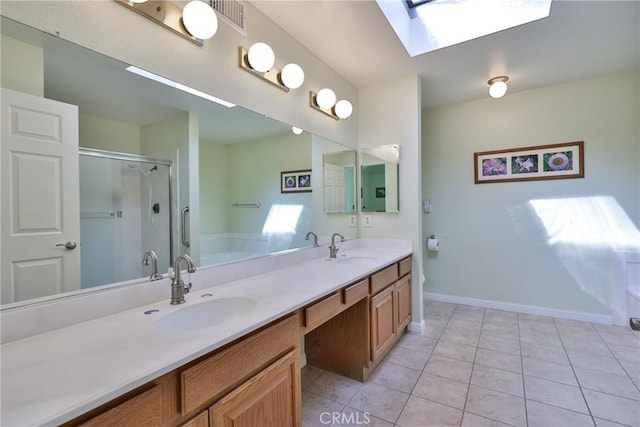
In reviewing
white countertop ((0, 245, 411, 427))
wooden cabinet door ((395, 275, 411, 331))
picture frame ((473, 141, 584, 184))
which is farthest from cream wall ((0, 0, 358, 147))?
picture frame ((473, 141, 584, 184))

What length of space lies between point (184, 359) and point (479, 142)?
3.49m

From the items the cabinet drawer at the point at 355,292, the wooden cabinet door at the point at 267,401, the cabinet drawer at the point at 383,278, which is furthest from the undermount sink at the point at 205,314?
the cabinet drawer at the point at 383,278

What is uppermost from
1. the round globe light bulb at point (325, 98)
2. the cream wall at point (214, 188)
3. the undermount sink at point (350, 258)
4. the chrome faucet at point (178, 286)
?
the round globe light bulb at point (325, 98)

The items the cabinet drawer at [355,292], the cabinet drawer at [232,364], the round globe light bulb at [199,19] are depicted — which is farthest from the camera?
the cabinet drawer at [355,292]

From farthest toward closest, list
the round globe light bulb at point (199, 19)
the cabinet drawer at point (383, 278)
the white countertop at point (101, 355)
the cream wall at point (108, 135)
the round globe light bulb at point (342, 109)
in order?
the round globe light bulb at point (342, 109) → the cabinet drawer at point (383, 278) → the round globe light bulb at point (199, 19) → the cream wall at point (108, 135) → the white countertop at point (101, 355)

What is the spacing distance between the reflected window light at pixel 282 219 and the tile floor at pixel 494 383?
3.34 feet

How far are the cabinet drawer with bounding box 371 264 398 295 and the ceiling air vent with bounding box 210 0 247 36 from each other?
166cm

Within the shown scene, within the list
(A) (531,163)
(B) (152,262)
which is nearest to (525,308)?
(A) (531,163)

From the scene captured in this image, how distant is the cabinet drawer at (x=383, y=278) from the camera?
187 centimetres

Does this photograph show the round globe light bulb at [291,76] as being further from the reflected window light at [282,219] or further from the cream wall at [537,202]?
the cream wall at [537,202]

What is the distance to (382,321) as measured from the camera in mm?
1997

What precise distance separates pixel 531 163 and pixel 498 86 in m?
0.93

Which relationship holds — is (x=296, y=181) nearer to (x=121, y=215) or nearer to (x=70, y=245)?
(x=121, y=215)

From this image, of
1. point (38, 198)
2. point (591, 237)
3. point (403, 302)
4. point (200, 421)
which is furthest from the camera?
point (591, 237)
